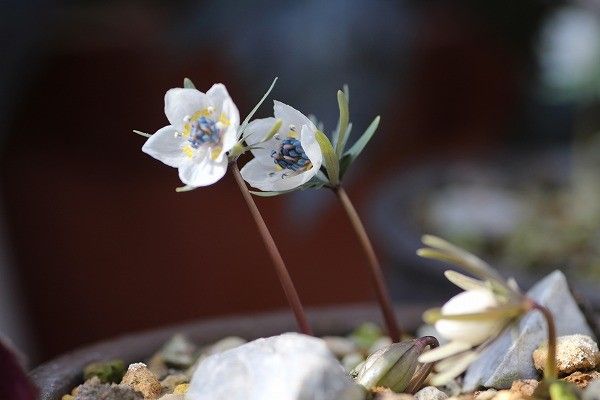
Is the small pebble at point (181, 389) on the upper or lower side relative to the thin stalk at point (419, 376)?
upper

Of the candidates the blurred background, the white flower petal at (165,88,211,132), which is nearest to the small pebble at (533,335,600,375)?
the white flower petal at (165,88,211,132)

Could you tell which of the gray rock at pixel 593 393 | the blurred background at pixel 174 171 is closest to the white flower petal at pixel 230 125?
the gray rock at pixel 593 393

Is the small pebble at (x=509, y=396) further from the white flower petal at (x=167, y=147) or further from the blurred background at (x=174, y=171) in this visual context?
the blurred background at (x=174, y=171)

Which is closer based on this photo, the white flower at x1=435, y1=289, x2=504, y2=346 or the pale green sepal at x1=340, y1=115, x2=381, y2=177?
the white flower at x1=435, y1=289, x2=504, y2=346

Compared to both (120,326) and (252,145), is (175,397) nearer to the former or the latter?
(252,145)

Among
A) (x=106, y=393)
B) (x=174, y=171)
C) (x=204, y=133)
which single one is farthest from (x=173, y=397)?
(x=174, y=171)

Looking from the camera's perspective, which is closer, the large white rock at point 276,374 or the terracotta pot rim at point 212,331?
the large white rock at point 276,374

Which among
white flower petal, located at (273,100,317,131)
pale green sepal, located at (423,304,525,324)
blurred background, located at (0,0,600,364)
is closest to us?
pale green sepal, located at (423,304,525,324)

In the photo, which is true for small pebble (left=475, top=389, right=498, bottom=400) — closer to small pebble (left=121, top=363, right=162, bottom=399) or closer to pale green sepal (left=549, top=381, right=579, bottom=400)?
pale green sepal (left=549, top=381, right=579, bottom=400)

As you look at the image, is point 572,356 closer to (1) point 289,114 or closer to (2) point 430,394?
(2) point 430,394
